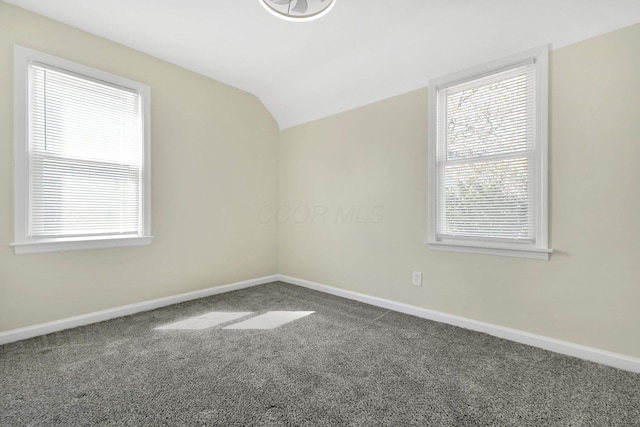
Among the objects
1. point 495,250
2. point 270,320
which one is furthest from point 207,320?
point 495,250

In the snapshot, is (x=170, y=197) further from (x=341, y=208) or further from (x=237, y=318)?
(x=341, y=208)

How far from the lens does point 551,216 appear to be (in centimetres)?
219

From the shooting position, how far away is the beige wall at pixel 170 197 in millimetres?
2320

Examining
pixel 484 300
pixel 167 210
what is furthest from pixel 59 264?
pixel 484 300

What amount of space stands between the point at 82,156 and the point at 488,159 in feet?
11.6

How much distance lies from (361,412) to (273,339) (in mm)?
1038

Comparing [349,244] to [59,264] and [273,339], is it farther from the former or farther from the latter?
[59,264]

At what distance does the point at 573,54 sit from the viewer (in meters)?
2.11

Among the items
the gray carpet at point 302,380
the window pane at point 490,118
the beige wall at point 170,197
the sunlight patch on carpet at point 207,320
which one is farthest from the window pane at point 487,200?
the beige wall at point 170,197

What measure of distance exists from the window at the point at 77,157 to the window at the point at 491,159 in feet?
9.47

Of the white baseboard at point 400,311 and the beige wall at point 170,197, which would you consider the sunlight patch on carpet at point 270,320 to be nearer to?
the white baseboard at point 400,311

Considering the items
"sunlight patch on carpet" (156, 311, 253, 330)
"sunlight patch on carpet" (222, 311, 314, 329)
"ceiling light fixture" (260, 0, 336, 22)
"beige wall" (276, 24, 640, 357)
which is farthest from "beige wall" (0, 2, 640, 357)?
"ceiling light fixture" (260, 0, 336, 22)

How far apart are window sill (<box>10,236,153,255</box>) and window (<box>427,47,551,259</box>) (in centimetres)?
Answer: 287

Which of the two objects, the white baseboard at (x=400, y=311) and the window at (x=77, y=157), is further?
the window at (x=77, y=157)
